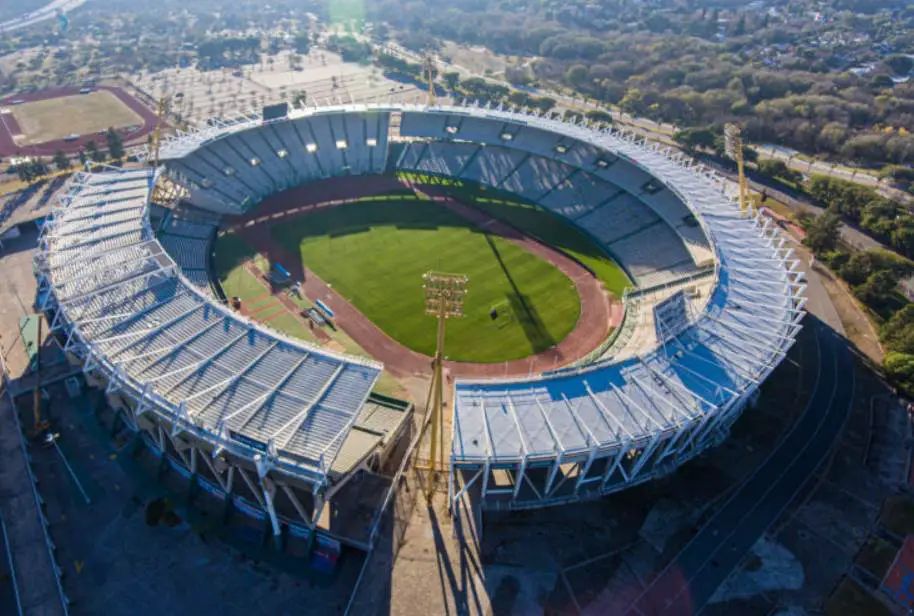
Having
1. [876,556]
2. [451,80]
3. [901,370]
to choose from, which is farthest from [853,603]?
[451,80]

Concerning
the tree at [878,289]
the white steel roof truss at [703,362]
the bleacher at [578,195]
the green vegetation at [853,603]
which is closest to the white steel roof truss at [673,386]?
the white steel roof truss at [703,362]

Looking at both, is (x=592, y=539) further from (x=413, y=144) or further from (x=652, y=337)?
(x=413, y=144)

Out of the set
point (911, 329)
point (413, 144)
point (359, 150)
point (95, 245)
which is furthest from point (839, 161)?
point (95, 245)

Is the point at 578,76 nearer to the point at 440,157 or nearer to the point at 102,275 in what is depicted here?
the point at 440,157

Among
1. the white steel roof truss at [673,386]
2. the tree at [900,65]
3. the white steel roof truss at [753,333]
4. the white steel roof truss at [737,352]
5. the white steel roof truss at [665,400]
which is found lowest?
the white steel roof truss at [665,400]

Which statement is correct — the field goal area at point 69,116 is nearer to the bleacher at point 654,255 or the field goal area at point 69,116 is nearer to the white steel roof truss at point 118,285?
the white steel roof truss at point 118,285

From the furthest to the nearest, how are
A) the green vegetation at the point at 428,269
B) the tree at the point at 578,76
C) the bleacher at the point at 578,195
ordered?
the tree at the point at 578,76 < the bleacher at the point at 578,195 < the green vegetation at the point at 428,269

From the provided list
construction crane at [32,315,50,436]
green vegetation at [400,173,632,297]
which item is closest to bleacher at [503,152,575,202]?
green vegetation at [400,173,632,297]
